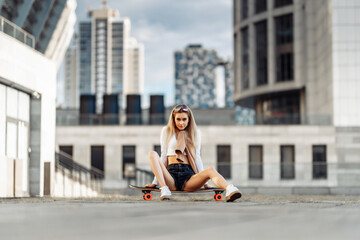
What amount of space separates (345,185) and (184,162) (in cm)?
2073

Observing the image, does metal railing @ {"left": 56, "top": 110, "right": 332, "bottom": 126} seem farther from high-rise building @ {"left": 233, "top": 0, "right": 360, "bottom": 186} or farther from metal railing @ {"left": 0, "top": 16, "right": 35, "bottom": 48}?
metal railing @ {"left": 0, "top": 16, "right": 35, "bottom": 48}

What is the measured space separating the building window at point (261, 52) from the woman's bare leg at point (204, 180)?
47136 mm

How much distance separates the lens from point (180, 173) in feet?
31.3

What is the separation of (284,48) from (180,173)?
46.5m

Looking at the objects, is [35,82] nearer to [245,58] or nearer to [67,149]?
[67,149]

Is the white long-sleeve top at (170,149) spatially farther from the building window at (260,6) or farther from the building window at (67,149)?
the building window at (260,6)

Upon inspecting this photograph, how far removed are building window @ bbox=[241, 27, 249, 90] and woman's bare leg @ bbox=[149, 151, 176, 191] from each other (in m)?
49.4

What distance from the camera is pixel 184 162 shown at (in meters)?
9.68

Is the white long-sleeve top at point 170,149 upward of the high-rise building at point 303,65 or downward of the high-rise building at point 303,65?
downward

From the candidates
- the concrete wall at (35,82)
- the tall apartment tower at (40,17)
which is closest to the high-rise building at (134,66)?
the tall apartment tower at (40,17)

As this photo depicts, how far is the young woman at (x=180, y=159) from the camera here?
30.7 feet

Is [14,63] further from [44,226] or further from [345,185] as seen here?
[345,185]

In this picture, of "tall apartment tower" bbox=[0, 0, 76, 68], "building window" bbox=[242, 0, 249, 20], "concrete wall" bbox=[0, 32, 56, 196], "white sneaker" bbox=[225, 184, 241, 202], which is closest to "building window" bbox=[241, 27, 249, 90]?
"building window" bbox=[242, 0, 249, 20]

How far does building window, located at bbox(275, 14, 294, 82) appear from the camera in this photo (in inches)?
2131
